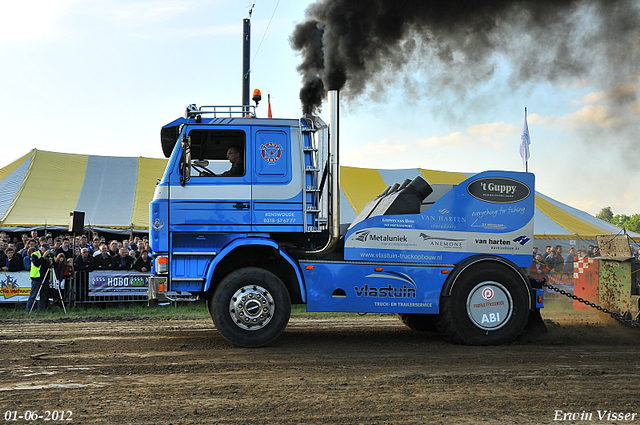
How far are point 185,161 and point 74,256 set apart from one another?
851cm

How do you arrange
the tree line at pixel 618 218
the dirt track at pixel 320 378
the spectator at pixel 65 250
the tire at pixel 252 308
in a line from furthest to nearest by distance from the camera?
the tree line at pixel 618 218 < the spectator at pixel 65 250 < the tire at pixel 252 308 < the dirt track at pixel 320 378

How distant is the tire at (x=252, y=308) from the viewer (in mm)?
7461

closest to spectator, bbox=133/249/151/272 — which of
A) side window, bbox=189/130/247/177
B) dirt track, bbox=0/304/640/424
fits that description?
dirt track, bbox=0/304/640/424

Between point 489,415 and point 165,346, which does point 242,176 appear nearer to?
point 165,346

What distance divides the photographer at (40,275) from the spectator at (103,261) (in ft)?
3.94

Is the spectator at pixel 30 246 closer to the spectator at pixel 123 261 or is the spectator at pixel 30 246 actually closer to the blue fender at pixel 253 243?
the spectator at pixel 123 261

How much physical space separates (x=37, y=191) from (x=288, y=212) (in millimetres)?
14436

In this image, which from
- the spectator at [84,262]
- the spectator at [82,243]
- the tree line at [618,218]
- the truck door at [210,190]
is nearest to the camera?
the truck door at [210,190]

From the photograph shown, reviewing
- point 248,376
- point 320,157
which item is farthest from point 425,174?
point 248,376

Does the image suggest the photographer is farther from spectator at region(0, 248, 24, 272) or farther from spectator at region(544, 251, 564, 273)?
spectator at region(544, 251, 564, 273)

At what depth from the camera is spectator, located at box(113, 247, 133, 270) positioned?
15062mm

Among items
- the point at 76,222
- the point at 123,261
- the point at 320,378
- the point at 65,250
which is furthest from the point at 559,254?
the point at 320,378

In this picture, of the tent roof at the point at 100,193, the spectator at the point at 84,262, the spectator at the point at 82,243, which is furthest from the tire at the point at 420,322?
the spectator at the point at 82,243

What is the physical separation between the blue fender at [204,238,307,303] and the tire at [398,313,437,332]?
231 cm
